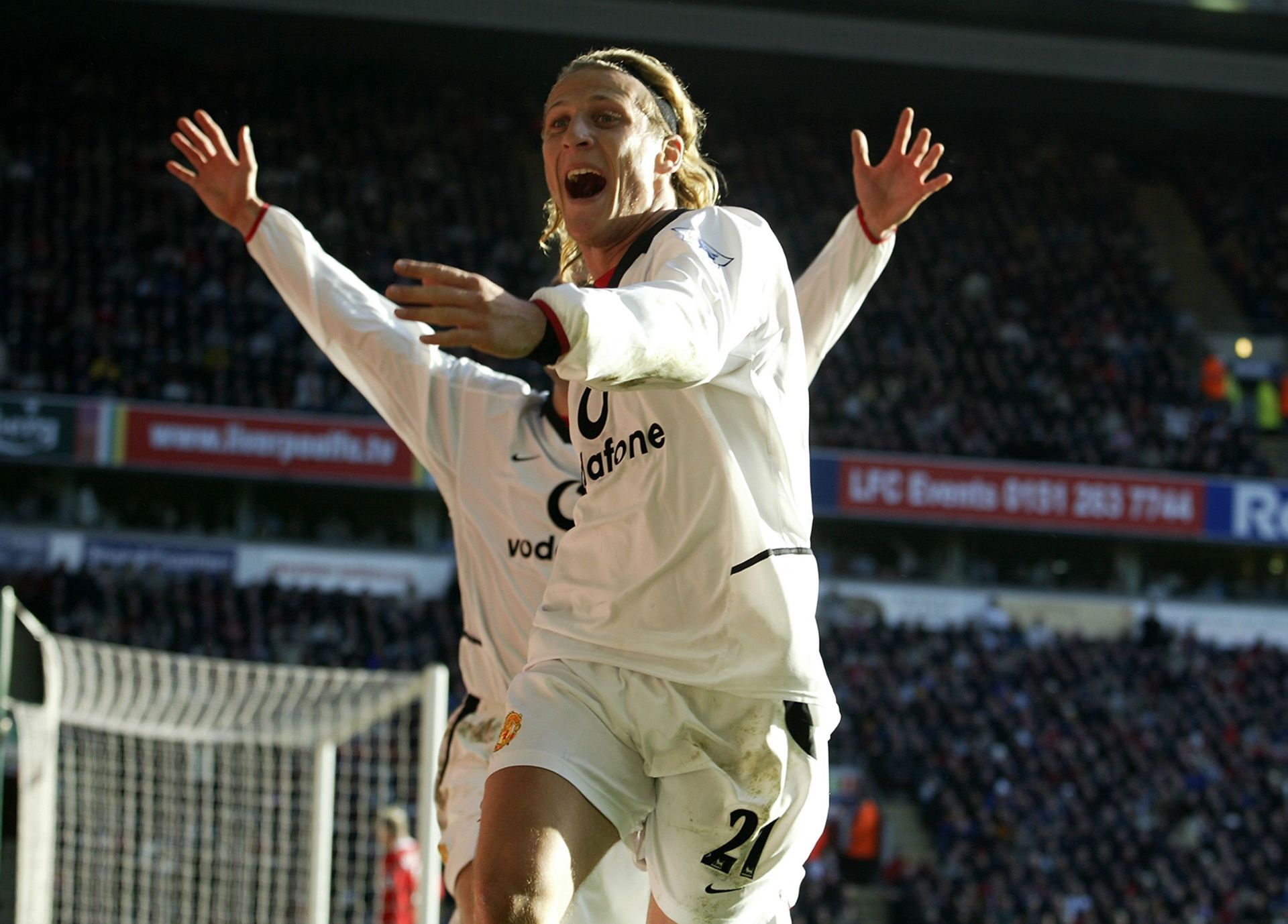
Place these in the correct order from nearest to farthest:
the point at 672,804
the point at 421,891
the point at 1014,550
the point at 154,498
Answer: the point at 672,804 < the point at 421,891 < the point at 154,498 < the point at 1014,550

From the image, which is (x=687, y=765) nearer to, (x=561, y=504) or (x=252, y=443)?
(x=561, y=504)

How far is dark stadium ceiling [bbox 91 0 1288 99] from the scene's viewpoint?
2623cm

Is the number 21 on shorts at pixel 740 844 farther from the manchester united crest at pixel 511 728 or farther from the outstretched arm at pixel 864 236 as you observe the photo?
the outstretched arm at pixel 864 236

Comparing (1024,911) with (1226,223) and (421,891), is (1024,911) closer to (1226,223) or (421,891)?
(421,891)

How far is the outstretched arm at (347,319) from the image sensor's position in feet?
14.4

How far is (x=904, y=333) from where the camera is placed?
2691 centimetres

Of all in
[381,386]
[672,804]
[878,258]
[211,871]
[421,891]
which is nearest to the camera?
[672,804]

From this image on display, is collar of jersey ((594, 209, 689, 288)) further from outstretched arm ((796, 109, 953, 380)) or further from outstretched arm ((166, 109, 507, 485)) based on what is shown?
outstretched arm ((166, 109, 507, 485))

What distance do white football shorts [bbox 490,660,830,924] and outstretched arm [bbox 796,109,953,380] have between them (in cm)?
137

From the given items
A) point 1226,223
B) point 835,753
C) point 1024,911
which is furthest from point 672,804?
point 1226,223

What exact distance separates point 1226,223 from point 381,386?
1163 inches

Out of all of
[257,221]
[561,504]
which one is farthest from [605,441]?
[257,221]

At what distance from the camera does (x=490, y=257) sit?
2722cm

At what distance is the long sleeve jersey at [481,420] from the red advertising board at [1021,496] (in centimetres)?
2059
